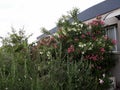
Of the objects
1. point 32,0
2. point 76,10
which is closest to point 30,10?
point 32,0

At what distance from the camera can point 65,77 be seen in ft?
19.8

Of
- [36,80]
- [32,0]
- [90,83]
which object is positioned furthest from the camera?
[32,0]

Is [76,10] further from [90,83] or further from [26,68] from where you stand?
[26,68]

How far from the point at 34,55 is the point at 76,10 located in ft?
30.5

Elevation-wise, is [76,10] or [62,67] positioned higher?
[76,10]

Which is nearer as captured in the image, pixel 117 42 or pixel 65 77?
pixel 65 77

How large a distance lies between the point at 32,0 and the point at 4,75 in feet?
38.0

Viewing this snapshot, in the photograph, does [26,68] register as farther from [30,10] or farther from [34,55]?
[30,10]

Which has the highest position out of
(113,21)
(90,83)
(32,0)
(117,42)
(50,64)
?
(32,0)

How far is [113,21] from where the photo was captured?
1470 cm

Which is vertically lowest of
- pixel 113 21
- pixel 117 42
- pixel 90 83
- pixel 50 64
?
pixel 90 83

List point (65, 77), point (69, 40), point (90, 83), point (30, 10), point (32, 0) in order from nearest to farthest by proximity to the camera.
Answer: point (65, 77)
point (90, 83)
point (69, 40)
point (32, 0)
point (30, 10)

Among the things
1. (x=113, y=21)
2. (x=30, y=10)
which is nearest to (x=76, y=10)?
(x=113, y=21)

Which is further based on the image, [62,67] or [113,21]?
[113,21]
